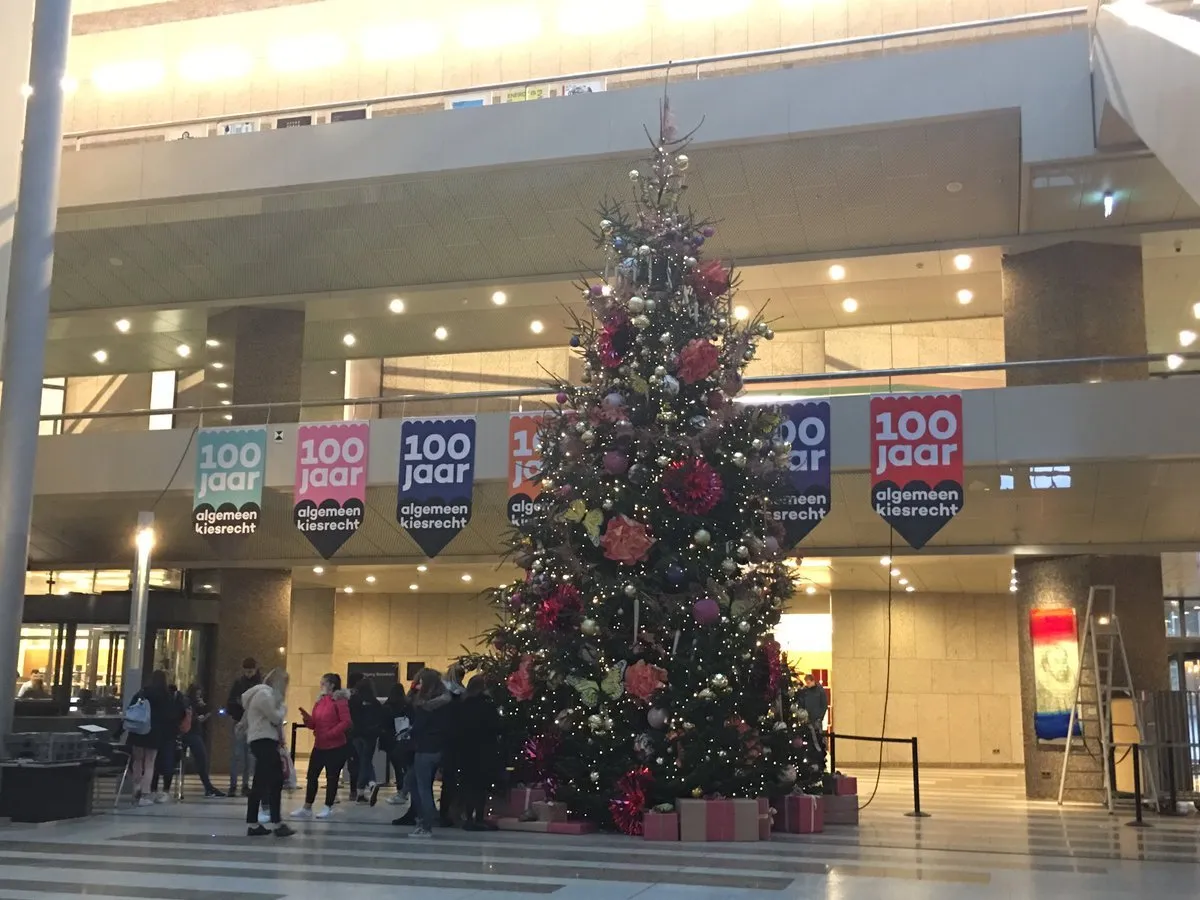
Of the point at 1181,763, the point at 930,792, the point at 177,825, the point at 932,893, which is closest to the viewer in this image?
the point at 932,893

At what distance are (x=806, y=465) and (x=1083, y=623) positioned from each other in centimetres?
466

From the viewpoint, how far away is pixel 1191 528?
16359 mm

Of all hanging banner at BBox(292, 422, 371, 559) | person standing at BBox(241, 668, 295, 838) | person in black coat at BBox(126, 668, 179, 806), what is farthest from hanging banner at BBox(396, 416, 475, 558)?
person standing at BBox(241, 668, 295, 838)

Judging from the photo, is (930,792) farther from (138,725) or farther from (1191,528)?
(138,725)

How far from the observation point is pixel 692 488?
1066cm

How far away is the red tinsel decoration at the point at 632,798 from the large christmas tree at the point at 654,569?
0.05ft

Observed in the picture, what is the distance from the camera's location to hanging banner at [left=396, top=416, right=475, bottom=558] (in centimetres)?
1581

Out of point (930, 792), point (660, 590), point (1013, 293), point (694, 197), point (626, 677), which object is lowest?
point (930, 792)

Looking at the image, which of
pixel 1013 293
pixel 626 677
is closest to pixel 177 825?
pixel 626 677

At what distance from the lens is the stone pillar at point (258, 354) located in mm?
20016

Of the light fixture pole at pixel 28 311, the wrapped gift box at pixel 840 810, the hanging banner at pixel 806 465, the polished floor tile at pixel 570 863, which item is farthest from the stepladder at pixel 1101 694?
the light fixture pole at pixel 28 311

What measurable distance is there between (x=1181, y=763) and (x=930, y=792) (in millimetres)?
3516

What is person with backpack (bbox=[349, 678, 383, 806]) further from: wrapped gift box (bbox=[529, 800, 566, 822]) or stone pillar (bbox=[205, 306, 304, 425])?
stone pillar (bbox=[205, 306, 304, 425])

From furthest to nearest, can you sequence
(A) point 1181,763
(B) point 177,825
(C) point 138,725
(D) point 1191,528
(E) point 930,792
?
(E) point 930,792
(D) point 1191,528
(A) point 1181,763
(C) point 138,725
(B) point 177,825
